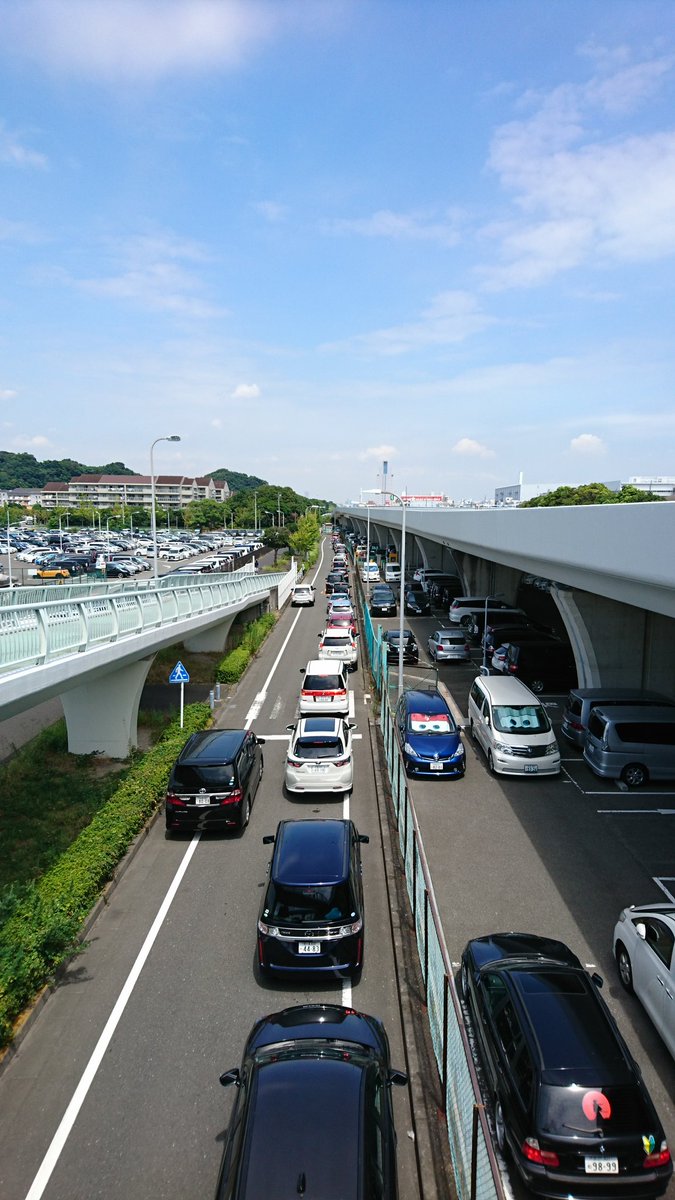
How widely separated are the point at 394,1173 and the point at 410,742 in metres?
10.7

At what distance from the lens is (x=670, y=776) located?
14.4 m

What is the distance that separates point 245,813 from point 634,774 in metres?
8.30

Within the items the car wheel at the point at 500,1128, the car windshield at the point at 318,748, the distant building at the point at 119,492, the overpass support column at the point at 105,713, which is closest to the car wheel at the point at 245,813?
the car windshield at the point at 318,748

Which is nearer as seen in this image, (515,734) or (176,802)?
(176,802)

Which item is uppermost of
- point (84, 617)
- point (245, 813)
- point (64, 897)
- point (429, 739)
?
point (84, 617)

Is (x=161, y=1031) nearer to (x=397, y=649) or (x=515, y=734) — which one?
(x=515, y=734)

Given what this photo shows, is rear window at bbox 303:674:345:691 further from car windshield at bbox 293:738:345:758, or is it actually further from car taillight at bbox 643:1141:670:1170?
car taillight at bbox 643:1141:670:1170

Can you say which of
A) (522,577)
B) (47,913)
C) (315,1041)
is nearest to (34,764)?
(47,913)

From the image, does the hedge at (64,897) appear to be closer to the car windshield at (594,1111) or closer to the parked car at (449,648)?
the car windshield at (594,1111)

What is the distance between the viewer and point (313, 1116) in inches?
184

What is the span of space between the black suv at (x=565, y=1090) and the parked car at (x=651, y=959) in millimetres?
1249

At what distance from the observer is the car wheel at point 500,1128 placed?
17.8 feet

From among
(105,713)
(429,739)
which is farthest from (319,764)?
(105,713)

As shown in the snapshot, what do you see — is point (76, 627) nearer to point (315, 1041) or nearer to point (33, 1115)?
point (33, 1115)
